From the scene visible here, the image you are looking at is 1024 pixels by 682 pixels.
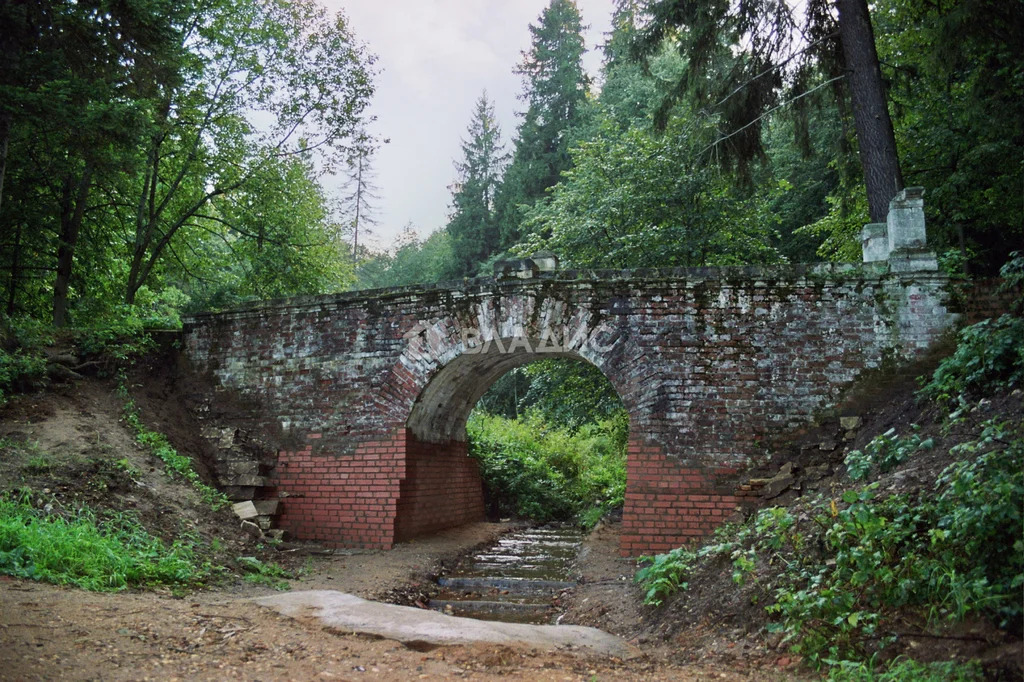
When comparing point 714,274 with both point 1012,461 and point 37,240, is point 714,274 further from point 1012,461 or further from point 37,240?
point 37,240

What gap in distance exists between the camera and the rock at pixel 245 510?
8.62 meters

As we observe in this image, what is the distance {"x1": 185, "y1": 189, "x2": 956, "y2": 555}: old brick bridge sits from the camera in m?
7.91

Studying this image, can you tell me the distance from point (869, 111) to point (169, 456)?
1108cm

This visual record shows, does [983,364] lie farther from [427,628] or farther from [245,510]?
[245,510]

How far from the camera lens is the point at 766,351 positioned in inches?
317

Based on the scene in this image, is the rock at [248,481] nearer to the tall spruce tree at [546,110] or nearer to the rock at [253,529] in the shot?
the rock at [253,529]

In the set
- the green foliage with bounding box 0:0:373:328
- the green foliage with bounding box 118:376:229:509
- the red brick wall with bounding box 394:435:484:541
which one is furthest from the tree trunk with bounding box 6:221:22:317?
the red brick wall with bounding box 394:435:484:541

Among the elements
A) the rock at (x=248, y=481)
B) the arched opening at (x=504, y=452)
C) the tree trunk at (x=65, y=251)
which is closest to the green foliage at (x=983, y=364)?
the arched opening at (x=504, y=452)

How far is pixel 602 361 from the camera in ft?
27.6

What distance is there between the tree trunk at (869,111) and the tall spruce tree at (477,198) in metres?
22.4

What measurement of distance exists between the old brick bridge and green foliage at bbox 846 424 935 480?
1.66 m

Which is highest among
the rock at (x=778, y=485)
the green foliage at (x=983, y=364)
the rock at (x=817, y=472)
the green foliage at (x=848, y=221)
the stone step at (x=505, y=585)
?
the green foliage at (x=848, y=221)

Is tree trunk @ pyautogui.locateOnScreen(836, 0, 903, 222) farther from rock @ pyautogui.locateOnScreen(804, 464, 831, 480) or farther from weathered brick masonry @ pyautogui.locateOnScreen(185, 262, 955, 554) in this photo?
rock @ pyautogui.locateOnScreen(804, 464, 831, 480)

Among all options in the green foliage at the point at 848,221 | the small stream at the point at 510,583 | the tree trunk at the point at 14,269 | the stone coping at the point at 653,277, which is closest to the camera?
the small stream at the point at 510,583
